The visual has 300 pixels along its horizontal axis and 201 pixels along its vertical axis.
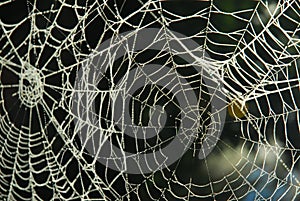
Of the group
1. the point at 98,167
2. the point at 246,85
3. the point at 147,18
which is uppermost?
the point at 147,18

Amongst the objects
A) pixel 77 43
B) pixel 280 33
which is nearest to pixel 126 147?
pixel 77 43

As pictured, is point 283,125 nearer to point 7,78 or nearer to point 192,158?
point 192,158

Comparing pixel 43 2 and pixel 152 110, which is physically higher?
pixel 43 2

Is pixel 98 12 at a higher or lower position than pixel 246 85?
higher

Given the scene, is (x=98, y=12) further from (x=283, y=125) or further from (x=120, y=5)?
(x=283, y=125)

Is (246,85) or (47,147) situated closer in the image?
(246,85)

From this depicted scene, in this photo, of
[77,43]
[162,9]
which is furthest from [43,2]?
[162,9]
